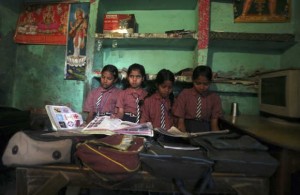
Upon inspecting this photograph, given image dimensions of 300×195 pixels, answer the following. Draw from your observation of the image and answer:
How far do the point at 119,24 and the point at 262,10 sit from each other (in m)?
1.77

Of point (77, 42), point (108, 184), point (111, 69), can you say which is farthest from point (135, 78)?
point (108, 184)

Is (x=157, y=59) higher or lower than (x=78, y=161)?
higher

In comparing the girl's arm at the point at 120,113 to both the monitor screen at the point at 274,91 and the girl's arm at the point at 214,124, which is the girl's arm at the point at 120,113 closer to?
the girl's arm at the point at 214,124

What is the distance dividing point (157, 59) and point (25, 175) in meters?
2.16

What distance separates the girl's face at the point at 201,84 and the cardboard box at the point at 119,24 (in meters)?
1.02

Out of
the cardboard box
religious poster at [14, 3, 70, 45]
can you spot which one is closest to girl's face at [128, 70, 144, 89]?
the cardboard box

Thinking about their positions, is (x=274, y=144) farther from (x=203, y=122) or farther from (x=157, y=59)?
(x=157, y=59)

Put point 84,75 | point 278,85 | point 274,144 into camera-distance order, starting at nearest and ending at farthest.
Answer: point 274,144, point 278,85, point 84,75

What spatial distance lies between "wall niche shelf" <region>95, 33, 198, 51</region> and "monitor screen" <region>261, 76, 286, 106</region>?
91 cm

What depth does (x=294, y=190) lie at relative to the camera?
1.15 m

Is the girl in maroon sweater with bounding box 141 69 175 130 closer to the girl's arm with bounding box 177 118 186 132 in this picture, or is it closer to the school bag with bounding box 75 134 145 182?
the girl's arm with bounding box 177 118 186 132

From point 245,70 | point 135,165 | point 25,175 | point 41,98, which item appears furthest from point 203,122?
point 41,98

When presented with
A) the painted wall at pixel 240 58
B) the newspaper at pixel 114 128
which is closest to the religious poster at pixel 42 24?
the newspaper at pixel 114 128

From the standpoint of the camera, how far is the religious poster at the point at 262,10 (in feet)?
8.82
